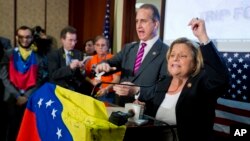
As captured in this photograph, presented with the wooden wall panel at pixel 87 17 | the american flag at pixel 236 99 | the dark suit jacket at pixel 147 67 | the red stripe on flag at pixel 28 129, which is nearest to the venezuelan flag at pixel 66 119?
the red stripe on flag at pixel 28 129

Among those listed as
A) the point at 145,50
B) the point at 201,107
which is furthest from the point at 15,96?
Answer: the point at 201,107

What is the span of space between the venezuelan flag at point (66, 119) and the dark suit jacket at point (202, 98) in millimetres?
460

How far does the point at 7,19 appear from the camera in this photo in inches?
205

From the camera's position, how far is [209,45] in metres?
1.56

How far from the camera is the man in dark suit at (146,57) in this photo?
2.12 metres

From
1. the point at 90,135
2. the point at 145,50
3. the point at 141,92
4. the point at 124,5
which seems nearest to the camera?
the point at 90,135

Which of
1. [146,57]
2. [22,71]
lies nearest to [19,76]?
[22,71]

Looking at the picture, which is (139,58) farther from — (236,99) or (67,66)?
(67,66)

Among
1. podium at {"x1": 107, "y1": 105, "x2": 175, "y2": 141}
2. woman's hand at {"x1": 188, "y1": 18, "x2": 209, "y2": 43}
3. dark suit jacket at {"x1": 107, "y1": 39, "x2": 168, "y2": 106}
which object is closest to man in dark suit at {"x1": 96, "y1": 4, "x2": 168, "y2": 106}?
dark suit jacket at {"x1": 107, "y1": 39, "x2": 168, "y2": 106}

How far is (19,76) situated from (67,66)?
64 centimetres

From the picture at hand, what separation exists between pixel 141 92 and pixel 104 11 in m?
3.30

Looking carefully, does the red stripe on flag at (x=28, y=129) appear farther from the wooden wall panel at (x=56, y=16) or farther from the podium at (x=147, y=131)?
the wooden wall panel at (x=56, y=16)

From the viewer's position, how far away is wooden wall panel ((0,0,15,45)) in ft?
16.9

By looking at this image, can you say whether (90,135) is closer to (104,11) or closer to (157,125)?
(157,125)
